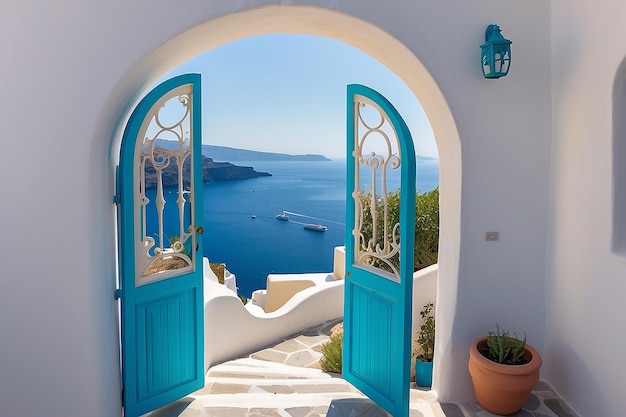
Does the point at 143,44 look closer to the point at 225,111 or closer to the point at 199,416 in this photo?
the point at 199,416

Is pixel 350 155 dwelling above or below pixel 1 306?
above

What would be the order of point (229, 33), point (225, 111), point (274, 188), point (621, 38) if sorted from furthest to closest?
point (274, 188), point (225, 111), point (229, 33), point (621, 38)

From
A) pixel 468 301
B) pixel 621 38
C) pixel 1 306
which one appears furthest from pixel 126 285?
pixel 621 38

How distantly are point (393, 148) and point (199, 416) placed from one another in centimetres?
249

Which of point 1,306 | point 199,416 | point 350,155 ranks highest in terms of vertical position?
point 350,155

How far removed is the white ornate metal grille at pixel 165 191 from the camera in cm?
319

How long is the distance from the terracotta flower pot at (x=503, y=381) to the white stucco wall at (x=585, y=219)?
368 millimetres

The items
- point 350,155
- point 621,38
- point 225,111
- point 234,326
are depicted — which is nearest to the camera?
point 621,38

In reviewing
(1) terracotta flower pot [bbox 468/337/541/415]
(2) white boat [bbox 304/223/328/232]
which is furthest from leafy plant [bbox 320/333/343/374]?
(2) white boat [bbox 304/223/328/232]

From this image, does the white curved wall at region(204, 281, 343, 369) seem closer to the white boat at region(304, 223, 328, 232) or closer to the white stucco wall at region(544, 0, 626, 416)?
the white stucco wall at region(544, 0, 626, 416)

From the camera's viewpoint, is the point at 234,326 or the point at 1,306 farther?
the point at 234,326

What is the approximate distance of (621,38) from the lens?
2.62 m

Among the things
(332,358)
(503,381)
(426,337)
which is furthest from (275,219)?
(503,381)

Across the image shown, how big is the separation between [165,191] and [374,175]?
1.64 m
